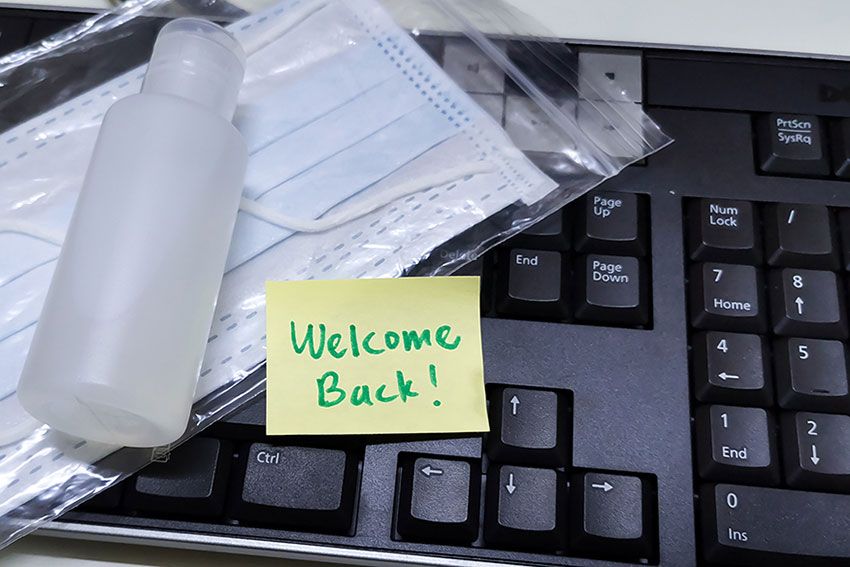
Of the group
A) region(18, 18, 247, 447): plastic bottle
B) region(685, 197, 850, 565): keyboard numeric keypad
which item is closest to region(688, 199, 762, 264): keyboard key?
region(685, 197, 850, 565): keyboard numeric keypad

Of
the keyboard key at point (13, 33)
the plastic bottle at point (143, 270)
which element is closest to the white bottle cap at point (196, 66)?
the plastic bottle at point (143, 270)

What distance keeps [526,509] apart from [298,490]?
0.09m

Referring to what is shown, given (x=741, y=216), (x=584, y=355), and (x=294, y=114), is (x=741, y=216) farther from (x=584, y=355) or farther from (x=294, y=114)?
(x=294, y=114)

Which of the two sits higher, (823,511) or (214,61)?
(214,61)

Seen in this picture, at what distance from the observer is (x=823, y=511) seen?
311 millimetres

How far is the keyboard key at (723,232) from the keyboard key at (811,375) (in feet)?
0.14

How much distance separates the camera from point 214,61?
344mm

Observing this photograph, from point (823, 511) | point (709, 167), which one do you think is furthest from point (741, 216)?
point (823, 511)

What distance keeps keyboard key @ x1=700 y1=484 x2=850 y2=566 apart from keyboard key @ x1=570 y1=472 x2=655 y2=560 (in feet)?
0.08

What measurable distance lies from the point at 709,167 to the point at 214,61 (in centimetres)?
24

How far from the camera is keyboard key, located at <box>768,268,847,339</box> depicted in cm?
34

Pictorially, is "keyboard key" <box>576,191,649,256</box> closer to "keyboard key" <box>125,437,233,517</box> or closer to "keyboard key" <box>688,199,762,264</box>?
"keyboard key" <box>688,199,762,264</box>

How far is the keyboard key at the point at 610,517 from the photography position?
305mm

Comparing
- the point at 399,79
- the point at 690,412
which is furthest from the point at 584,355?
the point at 399,79
